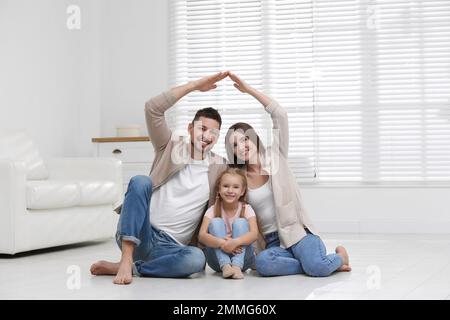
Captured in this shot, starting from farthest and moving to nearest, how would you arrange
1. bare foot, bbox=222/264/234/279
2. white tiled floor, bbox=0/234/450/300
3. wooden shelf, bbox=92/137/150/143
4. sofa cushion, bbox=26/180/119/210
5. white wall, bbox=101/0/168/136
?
1. white wall, bbox=101/0/168/136
2. wooden shelf, bbox=92/137/150/143
3. sofa cushion, bbox=26/180/119/210
4. bare foot, bbox=222/264/234/279
5. white tiled floor, bbox=0/234/450/300

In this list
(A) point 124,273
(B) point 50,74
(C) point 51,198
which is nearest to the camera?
(A) point 124,273

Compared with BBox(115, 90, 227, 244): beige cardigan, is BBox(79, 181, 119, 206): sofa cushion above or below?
below

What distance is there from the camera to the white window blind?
5.62m

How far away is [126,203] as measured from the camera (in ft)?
9.58

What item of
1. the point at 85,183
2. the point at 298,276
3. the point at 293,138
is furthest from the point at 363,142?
the point at 298,276

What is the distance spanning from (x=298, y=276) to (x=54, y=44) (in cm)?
350

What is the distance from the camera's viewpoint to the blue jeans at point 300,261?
3092 mm

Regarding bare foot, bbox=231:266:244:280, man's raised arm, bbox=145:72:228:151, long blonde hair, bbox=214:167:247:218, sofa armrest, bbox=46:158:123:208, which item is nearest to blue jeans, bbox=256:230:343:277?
bare foot, bbox=231:266:244:280

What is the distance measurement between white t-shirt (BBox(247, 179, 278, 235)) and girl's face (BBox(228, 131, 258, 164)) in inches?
5.2

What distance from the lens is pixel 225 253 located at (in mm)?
3105

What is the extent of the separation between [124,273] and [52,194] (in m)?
1.44

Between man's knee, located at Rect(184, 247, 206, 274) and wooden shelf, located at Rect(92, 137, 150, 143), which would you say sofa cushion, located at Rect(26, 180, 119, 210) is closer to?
wooden shelf, located at Rect(92, 137, 150, 143)

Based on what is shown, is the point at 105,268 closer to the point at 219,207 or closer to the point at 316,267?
the point at 219,207

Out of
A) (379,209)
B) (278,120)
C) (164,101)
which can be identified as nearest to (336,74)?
(379,209)
